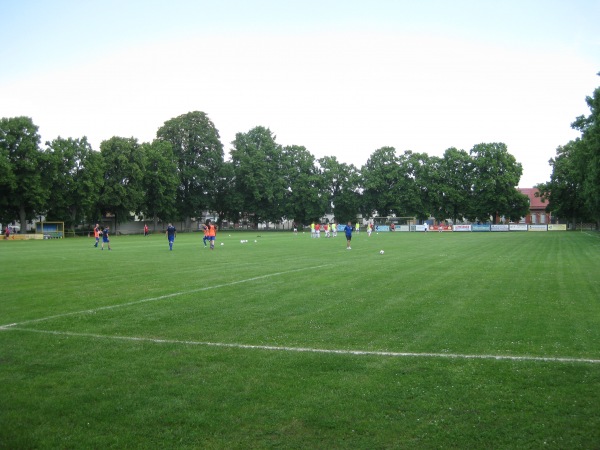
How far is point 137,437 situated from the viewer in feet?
15.6

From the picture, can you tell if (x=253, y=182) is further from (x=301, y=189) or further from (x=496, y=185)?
(x=496, y=185)

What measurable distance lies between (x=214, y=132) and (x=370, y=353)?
8655cm

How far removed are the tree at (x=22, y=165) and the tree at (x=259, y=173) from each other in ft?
113

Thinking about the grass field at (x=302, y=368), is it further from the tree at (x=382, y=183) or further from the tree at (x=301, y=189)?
the tree at (x=382, y=183)

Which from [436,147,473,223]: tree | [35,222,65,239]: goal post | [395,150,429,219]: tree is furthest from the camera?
[395,150,429,219]: tree

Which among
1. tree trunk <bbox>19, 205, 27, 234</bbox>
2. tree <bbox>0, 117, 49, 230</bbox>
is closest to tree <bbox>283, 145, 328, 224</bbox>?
tree <bbox>0, 117, 49, 230</bbox>

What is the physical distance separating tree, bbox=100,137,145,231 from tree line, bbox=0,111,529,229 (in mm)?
160

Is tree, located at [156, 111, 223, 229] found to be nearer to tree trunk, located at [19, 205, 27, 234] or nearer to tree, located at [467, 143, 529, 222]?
tree trunk, located at [19, 205, 27, 234]

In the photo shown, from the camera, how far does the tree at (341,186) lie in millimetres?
97625

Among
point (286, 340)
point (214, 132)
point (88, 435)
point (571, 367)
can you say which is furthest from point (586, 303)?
point (214, 132)

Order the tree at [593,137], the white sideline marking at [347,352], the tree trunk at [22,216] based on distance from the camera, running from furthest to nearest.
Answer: the tree trunk at [22,216]
the tree at [593,137]
the white sideline marking at [347,352]

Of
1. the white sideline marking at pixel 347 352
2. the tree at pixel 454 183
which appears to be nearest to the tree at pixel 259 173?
the tree at pixel 454 183

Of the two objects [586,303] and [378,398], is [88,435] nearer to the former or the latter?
[378,398]

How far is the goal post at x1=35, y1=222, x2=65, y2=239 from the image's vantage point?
6679 centimetres
